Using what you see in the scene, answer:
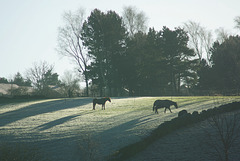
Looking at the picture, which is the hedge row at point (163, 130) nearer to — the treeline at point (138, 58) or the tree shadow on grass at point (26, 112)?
the tree shadow on grass at point (26, 112)

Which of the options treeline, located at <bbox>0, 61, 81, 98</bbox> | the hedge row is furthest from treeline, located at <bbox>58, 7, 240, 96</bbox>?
the hedge row

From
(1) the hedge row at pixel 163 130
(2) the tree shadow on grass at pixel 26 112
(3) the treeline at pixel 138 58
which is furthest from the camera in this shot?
(3) the treeline at pixel 138 58

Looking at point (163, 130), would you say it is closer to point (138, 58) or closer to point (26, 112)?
point (26, 112)

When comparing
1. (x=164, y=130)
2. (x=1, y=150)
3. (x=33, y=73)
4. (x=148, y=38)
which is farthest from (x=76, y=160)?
(x=33, y=73)

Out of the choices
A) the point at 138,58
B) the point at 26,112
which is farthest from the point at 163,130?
the point at 138,58

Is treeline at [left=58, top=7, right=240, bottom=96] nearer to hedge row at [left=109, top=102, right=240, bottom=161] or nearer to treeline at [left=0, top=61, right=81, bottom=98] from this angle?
treeline at [left=0, top=61, right=81, bottom=98]

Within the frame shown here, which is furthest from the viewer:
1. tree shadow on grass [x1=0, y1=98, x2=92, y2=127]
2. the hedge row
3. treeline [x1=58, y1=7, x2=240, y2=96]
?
treeline [x1=58, y1=7, x2=240, y2=96]

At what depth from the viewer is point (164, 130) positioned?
1200cm

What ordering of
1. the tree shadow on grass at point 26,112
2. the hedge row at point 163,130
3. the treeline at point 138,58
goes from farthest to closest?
the treeline at point 138,58 → the tree shadow on grass at point 26,112 → the hedge row at point 163,130

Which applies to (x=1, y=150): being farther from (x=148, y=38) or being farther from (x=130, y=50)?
(x=148, y=38)

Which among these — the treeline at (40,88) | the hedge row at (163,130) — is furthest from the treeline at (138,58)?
the hedge row at (163,130)

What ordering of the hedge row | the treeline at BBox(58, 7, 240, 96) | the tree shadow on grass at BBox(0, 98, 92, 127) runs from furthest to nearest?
1. the treeline at BBox(58, 7, 240, 96)
2. the tree shadow on grass at BBox(0, 98, 92, 127)
3. the hedge row

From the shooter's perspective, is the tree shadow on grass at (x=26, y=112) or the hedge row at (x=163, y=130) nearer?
the hedge row at (x=163, y=130)

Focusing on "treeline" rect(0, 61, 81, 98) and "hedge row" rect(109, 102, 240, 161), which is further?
"treeline" rect(0, 61, 81, 98)
